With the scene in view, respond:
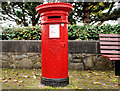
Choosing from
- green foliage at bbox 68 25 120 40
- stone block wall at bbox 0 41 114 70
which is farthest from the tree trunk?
stone block wall at bbox 0 41 114 70

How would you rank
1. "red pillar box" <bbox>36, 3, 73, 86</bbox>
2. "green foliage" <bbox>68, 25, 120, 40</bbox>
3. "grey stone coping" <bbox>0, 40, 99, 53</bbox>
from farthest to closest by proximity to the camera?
"green foliage" <bbox>68, 25, 120, 40</bbox>, "grey stone coping" <bbox>0, 40, 99, 53</bbox>, "red pillar box" <bbox>36, 3, 73, 86</bbox>

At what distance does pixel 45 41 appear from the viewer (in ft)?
10.4

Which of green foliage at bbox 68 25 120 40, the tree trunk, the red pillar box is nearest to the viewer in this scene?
the red pillar box

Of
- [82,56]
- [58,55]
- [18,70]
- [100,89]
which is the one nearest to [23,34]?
[18,70]

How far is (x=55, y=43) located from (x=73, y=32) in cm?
225

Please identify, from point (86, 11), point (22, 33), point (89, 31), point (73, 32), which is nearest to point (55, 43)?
point (73, 32)

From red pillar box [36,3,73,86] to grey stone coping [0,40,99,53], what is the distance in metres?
1.55

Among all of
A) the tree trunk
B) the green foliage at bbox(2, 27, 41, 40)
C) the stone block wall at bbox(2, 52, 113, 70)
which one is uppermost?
the tree trunk

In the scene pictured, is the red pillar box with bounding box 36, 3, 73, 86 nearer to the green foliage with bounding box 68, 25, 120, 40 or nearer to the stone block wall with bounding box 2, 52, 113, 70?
the stone block wall with bounding box 2, 52, 113, 70

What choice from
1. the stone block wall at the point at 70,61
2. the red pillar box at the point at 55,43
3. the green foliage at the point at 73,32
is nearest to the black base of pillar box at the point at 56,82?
the red pillar box at the point at 55,43

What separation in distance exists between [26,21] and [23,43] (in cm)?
463

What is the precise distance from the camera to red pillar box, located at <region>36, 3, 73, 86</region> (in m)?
3.05

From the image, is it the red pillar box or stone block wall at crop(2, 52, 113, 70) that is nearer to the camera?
the red pillar box

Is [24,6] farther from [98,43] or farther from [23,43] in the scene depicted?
[98,43]
